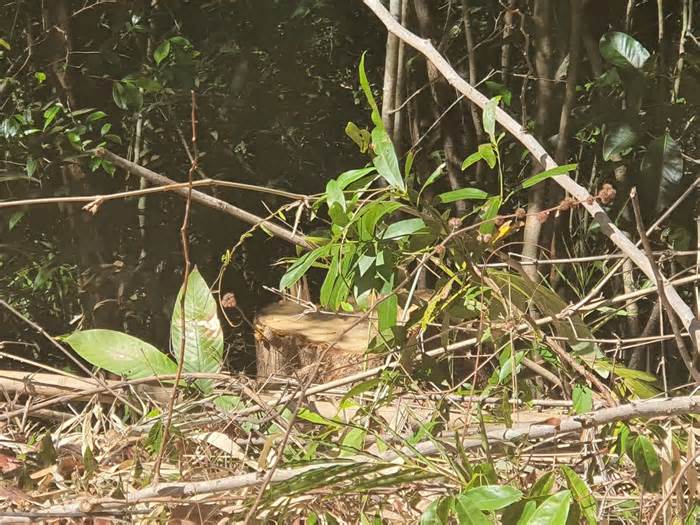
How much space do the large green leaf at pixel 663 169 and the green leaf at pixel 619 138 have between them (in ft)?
0.16

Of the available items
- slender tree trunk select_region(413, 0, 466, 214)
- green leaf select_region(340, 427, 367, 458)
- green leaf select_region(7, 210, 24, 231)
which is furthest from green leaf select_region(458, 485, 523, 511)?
green leaf select_region(7, 210, 24, 231)

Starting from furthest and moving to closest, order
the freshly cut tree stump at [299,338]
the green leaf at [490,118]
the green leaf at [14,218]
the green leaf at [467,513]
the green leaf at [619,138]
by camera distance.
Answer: the green leaf at [14,218] < the freshly cut tree stump at [299,338] < the green leaf at [619,138] < the green leaf at [490,118] < the green leaf at [467,513]

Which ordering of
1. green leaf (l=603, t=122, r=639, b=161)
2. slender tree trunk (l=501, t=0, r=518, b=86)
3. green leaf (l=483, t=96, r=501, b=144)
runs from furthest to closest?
slender tree trunk (l=501, t=0, r=518, b=86)
green leaf (l=603, t=122, r=639, b=161)
green leaf (l=483, t=96, r=501, b=144)

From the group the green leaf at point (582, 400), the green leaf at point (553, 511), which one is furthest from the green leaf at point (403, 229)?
the green leaf at point (553, 511)

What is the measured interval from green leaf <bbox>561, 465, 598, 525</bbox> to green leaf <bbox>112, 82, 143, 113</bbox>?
1.81m

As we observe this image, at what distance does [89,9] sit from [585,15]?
57.0 inches

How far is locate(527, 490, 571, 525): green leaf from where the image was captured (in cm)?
87

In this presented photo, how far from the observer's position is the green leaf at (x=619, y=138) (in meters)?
1.80

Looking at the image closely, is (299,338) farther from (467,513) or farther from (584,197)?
(467,513)

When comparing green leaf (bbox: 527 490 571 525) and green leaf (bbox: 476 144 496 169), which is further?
green leaf (bbox: 476 144 496 169)

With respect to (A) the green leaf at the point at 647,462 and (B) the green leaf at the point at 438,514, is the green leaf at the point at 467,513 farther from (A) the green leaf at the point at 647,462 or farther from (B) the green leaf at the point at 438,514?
(A) the green leaf at the point at 647,462

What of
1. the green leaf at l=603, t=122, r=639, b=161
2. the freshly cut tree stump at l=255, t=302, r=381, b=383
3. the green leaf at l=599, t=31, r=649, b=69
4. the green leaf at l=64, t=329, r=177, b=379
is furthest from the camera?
the freshly cut tree stump at l=255, t=302, r=381, b=383

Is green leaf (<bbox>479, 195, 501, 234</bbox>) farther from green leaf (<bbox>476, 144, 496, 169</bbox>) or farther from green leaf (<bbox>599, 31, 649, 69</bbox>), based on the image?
green leaf (<bbox>599, 31, 649, 69</bbox>)

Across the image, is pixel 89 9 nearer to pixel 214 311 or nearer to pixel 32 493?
pixel 214 311
